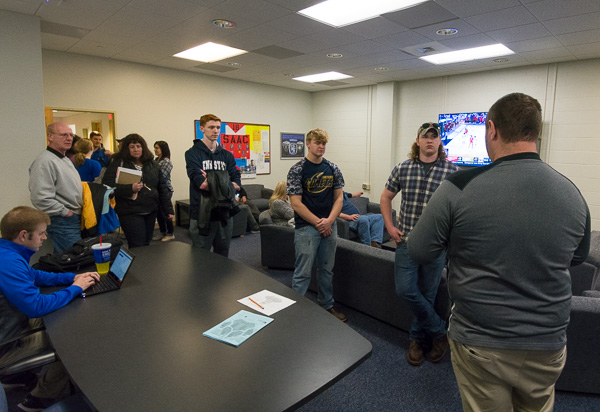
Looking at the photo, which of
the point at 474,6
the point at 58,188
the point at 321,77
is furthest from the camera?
the point at 321,77

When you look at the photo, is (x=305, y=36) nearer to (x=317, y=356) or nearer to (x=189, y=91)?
(x=189, y=91)

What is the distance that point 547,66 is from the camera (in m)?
5.50

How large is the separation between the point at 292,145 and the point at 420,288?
20.7 ft

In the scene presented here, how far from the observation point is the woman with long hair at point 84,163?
4.07 m

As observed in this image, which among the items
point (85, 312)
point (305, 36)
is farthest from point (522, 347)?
point (305, 36)

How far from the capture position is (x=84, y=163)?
4.11 metres

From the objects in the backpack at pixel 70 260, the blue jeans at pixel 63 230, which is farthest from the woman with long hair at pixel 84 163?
the backpack at pixel 70 260

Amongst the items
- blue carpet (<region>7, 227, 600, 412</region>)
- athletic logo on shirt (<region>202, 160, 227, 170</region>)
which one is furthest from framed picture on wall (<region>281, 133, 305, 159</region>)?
blue carpet (<region>7, 227, 600, 412</region>)

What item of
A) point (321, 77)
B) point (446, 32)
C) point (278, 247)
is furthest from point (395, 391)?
point (321, 77)

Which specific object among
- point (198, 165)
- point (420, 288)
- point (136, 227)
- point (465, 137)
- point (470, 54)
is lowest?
point (420, 288)

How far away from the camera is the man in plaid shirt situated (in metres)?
2.32

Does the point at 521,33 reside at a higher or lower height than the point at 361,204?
higher

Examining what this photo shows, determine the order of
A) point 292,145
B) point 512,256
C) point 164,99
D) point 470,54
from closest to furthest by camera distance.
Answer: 1. point 512,256
2. point 470,54
3. point 164,99
4. point 292,145

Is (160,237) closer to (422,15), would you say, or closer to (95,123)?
(95,123)
